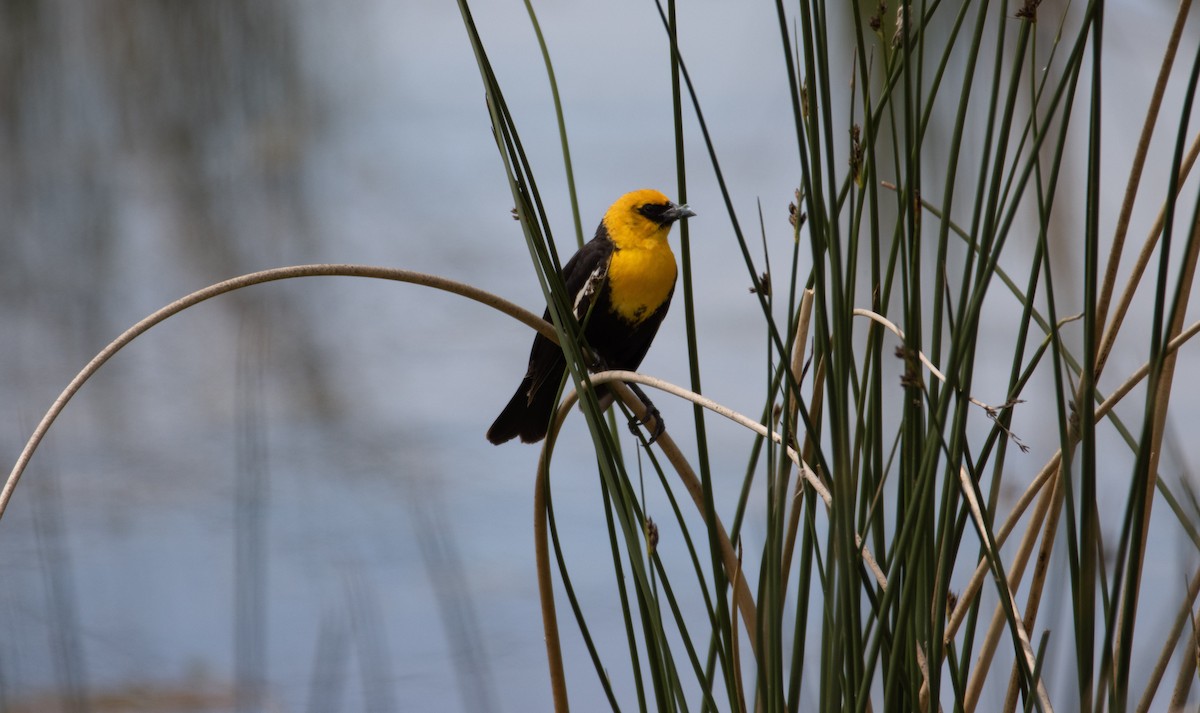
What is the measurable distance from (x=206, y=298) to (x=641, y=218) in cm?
97

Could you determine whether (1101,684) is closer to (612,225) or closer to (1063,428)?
(1063,428)

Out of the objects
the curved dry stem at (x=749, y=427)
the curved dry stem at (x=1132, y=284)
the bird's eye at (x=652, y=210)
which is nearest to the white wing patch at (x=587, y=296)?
the bird's eye at (x=652, y=210)

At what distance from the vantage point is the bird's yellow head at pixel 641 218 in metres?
1.44

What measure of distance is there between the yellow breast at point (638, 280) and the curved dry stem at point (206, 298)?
0.77 m

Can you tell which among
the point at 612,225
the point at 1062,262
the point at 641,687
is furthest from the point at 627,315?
the point at 641,687

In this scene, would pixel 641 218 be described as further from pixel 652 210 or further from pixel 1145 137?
pixel 1145 137

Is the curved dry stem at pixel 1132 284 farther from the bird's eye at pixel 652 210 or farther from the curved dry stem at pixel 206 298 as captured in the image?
the bird's eye at pixel 652 210

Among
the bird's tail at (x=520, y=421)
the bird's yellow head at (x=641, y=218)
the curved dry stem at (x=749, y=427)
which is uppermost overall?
the bird's yellow head at (x=641, y=218)

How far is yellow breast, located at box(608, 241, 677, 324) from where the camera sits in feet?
4.59

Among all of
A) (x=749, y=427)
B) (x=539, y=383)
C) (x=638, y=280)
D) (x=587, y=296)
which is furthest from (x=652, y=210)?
(x=749, y=427)

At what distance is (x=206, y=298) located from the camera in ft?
1.83

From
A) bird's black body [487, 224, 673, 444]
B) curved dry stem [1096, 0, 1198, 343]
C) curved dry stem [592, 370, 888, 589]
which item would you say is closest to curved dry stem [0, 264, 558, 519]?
curved dry stem [592, 370, 888, 589]

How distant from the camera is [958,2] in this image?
→ 1.32 m

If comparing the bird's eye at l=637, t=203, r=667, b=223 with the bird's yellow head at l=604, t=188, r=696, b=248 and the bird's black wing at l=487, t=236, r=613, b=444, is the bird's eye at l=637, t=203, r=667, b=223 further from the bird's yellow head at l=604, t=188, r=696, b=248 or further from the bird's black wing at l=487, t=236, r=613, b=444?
the bird's black wing at l=487, t=236, r=613, b=444
